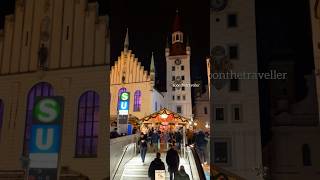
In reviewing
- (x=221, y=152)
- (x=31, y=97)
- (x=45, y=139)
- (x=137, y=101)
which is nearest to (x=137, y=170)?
(x=221, y=152)

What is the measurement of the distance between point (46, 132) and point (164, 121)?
436 centimetres

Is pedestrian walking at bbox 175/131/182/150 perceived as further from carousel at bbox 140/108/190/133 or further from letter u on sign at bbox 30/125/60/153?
letter u on sign at bbox 30/125/60/153

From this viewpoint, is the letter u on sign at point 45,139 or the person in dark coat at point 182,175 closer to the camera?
the person in dark coat at point 182,175

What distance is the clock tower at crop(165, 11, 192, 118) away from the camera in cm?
784

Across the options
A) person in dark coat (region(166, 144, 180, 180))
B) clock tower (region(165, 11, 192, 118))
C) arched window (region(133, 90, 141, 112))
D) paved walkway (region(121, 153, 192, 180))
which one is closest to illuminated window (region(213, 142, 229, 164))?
paved walkway (region(121, 153, 192, 180))

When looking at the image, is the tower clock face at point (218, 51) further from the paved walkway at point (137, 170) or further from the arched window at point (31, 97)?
the arched window at point (31, 97)

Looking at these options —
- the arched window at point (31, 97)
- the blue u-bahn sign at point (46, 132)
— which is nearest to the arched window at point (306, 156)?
the blue u-bahn sign at point (46, 132)

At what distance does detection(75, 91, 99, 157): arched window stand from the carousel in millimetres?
3790

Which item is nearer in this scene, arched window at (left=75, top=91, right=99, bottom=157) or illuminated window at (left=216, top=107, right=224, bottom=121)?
arched window at (left=75, top=91, right=99, bottom=157)

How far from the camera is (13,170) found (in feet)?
16.9

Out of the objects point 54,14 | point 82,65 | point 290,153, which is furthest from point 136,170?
point 54,14

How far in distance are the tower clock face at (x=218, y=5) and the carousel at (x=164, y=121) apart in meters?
3.87

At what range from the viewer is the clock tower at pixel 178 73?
309 inches

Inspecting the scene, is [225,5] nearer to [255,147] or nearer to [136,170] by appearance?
[255,147]
